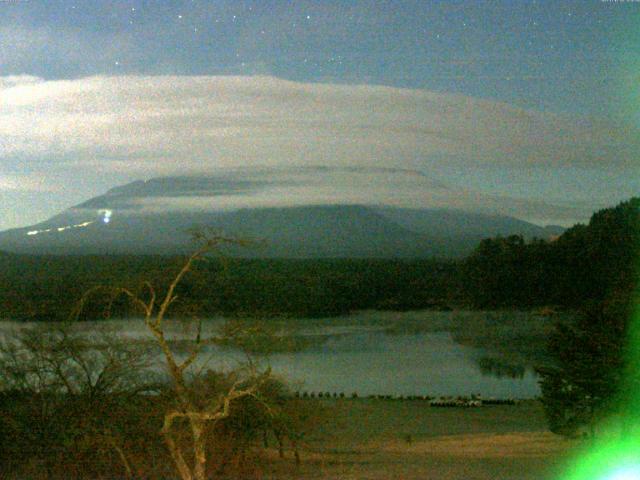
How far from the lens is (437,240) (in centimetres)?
15550

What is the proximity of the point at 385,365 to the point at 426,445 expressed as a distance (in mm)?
19084

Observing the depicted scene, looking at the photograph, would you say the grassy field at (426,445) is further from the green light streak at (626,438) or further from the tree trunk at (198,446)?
the tree trunk at (198,446)

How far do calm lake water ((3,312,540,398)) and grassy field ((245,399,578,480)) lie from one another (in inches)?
119

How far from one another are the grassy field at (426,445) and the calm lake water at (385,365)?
303 cm

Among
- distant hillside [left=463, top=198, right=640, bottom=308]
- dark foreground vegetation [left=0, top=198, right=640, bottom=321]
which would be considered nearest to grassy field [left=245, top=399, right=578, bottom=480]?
dark foreground vegetation [left=0, top=198, right=640, bottom=321]

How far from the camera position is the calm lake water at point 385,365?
103 ft

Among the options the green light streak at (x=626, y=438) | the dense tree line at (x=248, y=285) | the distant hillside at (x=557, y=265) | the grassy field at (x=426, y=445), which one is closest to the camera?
the green light streak at (x=626, y=438)

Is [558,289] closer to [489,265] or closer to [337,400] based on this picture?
[489,265]

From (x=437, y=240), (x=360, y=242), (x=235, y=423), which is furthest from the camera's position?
(x=437, y=240)

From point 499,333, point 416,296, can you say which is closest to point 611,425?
point 499,333

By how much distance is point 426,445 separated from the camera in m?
19.3

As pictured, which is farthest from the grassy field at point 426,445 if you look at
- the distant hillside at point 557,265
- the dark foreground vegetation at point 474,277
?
the distant hillside at point 557,265

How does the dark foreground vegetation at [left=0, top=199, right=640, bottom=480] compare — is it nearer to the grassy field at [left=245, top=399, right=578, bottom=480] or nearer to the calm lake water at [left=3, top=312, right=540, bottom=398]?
the grassy field at [left=245, top=399, right=578, bottom=480]

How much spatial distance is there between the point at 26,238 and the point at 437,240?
9575cm
